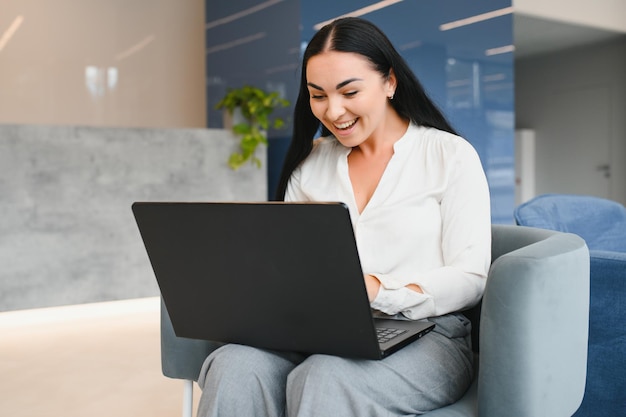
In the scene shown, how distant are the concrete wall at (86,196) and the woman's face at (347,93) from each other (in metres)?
2.93

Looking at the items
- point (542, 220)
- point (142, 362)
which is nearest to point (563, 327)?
point (542, 220)

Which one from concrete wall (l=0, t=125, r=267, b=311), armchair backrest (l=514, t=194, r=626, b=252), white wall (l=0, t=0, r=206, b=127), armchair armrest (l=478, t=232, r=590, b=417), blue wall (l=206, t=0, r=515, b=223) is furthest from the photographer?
white wall (l=0, t=0, r=206, b=127)

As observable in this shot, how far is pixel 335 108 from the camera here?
1473mm

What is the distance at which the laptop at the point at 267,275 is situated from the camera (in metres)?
1.06

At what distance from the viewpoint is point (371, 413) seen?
1.17 m

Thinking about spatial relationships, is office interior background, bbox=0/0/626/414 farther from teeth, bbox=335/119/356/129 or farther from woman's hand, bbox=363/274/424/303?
woman's hand, bbox=363/274/424/303

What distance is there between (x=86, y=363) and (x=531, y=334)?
8.11ft

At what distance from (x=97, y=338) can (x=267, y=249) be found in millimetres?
2814

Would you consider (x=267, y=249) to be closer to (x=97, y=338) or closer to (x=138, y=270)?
(x=97, y=338)

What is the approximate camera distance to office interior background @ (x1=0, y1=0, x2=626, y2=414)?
407 centimetres

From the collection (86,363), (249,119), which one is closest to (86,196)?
(249,119)

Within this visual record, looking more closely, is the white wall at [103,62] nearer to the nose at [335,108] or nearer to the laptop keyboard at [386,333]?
the nose at [335,108]

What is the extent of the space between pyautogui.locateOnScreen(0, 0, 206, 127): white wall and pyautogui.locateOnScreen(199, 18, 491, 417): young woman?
4.47 m

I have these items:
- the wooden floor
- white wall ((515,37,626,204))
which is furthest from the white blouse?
white wall ((515,37,626,204))
